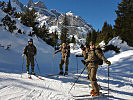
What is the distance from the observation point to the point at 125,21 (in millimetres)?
19781

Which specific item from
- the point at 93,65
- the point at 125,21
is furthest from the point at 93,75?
the point at 125,21

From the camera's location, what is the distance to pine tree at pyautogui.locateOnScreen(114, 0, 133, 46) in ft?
59.4

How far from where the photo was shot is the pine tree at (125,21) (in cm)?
1811

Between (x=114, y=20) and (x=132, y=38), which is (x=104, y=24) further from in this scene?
(x=132, y=38)

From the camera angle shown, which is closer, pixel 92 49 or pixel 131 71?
pixel 92 49

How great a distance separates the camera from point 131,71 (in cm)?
916

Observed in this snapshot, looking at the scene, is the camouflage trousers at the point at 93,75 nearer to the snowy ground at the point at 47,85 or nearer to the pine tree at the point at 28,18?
the snowy ground at the point at 47,85

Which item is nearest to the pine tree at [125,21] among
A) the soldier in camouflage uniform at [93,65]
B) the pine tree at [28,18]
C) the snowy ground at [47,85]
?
the snowy ground at [47,85]

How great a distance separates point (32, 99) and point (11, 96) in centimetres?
67

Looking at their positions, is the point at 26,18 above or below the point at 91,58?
above

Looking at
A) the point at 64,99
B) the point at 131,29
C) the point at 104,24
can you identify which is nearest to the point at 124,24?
the point at 131,29

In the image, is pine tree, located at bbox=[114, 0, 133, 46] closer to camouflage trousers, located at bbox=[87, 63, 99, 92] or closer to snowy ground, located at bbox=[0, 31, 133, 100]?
snowy ground, located at bbox=[0, 31, 133, 100]

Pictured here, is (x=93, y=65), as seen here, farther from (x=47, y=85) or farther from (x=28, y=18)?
(x=28, y=18)

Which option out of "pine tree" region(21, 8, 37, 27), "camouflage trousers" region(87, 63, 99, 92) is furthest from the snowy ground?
"pine tree" region(21, 8, 37, 27)
